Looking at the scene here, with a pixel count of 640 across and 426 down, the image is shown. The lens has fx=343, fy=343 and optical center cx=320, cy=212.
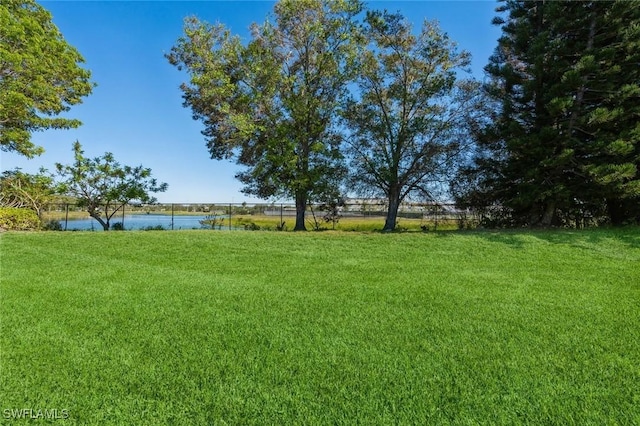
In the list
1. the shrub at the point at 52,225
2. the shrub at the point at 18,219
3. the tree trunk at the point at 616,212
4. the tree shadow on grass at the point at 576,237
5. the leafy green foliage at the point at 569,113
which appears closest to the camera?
the tree shadow on grass at the point at 576,237

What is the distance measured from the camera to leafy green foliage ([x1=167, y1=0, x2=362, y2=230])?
1210cm

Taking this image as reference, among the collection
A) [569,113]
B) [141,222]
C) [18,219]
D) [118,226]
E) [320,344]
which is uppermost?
[569,113]

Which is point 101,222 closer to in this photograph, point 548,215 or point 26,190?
point 26,190

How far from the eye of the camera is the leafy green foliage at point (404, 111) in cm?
1180

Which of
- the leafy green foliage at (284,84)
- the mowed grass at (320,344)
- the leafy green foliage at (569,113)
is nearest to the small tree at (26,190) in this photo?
the leafy green foliage at (284,84)

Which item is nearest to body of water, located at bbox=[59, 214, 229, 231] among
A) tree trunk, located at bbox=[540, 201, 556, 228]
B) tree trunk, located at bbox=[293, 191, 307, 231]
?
tree trunk, located at bbox=[293, 191, 307, 231]

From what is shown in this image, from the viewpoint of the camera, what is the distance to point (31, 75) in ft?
37.3

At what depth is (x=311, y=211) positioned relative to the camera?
47.5 feet

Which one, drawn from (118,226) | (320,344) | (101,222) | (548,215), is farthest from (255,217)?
(320,344)

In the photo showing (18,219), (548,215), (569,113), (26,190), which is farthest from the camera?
(26,190)

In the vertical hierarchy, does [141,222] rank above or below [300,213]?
below

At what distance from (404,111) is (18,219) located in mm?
13076

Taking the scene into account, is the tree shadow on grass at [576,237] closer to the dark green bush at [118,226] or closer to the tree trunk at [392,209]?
the tree trunk at [392,209]

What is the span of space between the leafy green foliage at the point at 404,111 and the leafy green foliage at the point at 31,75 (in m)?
10.4
